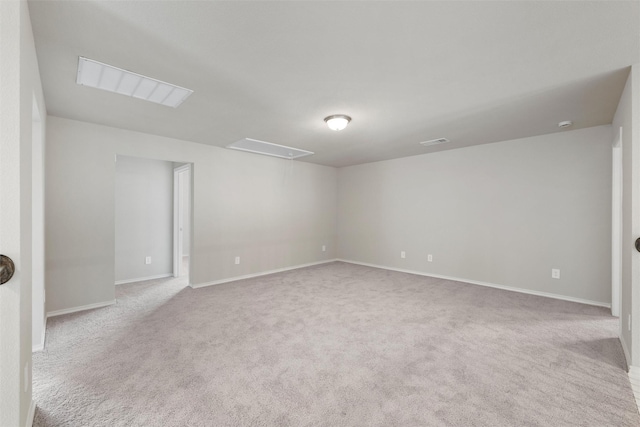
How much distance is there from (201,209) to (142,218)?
1.32 meters

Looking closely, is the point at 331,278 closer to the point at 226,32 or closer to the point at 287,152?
the point at 287,152

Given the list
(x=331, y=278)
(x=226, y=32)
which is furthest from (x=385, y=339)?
(x=226, y=32)

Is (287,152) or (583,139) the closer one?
(583,139)

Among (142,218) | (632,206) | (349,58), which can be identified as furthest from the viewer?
(142,218)

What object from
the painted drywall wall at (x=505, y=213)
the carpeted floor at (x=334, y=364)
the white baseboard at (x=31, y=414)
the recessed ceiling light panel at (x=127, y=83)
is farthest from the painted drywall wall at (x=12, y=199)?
the painted drywall wall at (x=505, y=213)

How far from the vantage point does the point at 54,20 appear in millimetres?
1686

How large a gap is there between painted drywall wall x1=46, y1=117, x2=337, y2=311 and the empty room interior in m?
0.03

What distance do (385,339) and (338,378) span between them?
2.74 ft

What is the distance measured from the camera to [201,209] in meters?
4.77

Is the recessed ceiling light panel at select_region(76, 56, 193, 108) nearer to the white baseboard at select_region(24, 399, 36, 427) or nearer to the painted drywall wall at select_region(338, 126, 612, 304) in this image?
the white baseboard at select_region(24, 399, 36, 427)

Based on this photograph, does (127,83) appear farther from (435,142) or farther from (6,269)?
(435,142)

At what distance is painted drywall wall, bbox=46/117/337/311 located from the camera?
3500 mm

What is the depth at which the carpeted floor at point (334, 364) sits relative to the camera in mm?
1778

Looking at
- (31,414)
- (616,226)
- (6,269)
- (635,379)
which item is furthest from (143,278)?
(616,226)
